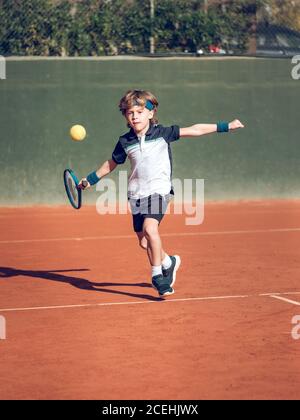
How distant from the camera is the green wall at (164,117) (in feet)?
51.2

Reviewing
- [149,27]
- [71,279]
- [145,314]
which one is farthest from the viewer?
[149,27]

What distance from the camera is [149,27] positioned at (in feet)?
53.7

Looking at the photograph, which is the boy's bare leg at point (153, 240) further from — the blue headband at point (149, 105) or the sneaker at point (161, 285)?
the blue headband at point (149, 105)

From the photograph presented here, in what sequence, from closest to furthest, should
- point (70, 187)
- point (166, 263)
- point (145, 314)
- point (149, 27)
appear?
point (145, 314)
point (166, 263)
point (70, 187)
point (149, 27)

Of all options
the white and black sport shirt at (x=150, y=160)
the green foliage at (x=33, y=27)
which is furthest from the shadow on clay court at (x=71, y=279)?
the green foliage at (x=33, y=27)

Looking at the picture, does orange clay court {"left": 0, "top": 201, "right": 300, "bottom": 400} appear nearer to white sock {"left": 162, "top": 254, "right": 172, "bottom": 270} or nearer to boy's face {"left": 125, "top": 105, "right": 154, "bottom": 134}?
white sock {"left": 162, "top": 254, "right": 172, "bottom": 270}

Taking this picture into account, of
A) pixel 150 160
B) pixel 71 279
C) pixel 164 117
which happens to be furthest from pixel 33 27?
pixel 150 160

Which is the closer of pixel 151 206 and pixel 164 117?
pixel 151 206

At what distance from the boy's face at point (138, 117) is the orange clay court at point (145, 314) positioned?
1.49 meters

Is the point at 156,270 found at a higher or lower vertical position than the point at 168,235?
lower

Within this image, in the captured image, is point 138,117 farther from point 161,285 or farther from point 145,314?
point 145,314

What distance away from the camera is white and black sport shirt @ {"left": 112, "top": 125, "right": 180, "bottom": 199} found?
876 centimetres

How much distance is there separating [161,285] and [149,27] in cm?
835

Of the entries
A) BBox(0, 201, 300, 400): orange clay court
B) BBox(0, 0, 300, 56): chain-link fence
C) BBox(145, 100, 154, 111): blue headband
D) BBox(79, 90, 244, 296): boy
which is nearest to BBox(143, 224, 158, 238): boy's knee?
BBox(79, 90, 244, 296): boy
